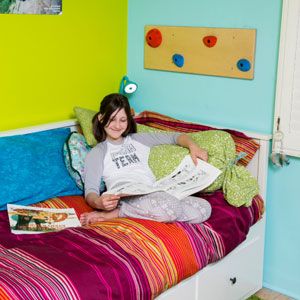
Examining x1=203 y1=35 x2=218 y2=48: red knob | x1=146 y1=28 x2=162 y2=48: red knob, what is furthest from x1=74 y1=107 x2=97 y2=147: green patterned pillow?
x1=203 y1=35 x2=218 y2=48: red knob

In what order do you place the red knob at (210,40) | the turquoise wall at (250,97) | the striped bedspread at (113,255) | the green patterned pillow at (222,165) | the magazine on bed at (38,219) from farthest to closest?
the red knob at (210,40) → the turquoise wall at (250,97) → the green patterned pillow at (222,165) → the magazine on bed at (38,219) → the striped bedspread at (113,255)

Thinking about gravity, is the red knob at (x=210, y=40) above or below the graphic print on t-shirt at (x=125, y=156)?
above

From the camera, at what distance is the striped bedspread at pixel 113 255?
158 centimetres

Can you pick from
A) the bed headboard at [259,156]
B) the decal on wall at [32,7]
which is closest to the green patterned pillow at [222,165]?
the bed headboard at [259,156]

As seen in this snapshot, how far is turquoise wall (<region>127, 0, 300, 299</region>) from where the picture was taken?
2.41 m

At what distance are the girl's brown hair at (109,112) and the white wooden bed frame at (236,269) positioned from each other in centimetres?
28

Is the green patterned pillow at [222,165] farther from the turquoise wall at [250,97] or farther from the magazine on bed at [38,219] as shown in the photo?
the magazine on bed at [38,219]

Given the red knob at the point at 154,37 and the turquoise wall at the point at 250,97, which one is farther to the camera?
the red knob at the point at 154,37

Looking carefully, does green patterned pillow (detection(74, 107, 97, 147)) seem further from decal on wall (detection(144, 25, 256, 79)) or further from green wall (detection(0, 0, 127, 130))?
decal on wall (detection(144, 25, 256, 79))

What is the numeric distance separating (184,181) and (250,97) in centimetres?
55

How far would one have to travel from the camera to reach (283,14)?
2287 millimetres

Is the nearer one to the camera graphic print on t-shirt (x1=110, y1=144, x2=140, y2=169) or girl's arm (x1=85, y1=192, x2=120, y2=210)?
girl's arm (x1=85, y1=192, x2=120, y2=210)

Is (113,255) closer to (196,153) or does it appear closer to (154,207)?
(154,207)

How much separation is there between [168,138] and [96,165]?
36cm
